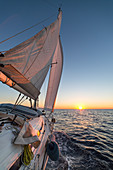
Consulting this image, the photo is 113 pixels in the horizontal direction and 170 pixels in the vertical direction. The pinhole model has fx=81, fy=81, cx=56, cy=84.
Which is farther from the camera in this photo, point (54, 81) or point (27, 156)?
point (54, 81)

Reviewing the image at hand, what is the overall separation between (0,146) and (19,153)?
1.38 ft

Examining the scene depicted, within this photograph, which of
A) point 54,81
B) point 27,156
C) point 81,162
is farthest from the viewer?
point 54,81

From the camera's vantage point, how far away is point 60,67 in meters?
10.3

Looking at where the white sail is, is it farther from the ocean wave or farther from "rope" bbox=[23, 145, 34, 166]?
"rope" bbox=[23, 145, 34, 166]

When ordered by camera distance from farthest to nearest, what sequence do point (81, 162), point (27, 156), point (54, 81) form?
point (54, 81)
point (81, 162)
point (27, 156)

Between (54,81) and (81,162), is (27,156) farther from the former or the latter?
(54,81)

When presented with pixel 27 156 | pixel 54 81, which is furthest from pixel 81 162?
pixel 54 81

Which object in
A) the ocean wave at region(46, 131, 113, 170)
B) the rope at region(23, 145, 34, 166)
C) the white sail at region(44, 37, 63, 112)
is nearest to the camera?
the rope at region(23, 145, 34, 166)

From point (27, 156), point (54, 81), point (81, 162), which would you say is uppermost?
point (54, 81)

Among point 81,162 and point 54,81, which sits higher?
point 54,81

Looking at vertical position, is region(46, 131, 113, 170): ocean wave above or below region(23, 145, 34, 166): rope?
below

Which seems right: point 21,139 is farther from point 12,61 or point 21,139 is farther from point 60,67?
point 60,67

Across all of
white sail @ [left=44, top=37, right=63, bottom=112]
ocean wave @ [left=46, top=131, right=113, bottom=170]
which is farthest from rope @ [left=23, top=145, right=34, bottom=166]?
white sail @ [left=44, top=37, right=63, bottom=112]

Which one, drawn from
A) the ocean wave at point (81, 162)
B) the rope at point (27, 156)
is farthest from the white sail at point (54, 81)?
the rope at point (27, 156)
